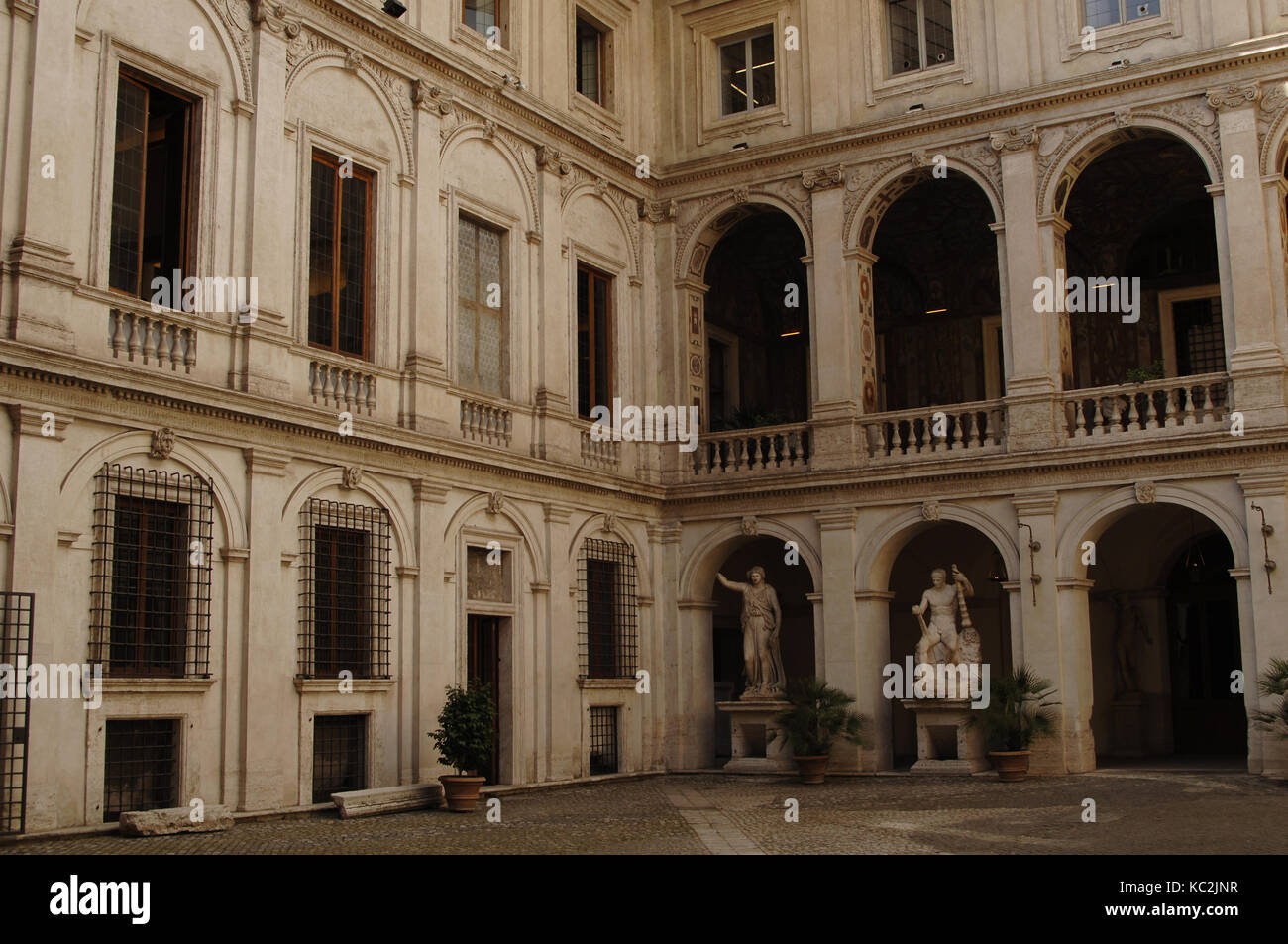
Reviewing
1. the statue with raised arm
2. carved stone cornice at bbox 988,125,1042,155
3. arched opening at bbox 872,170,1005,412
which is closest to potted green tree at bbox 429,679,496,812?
the statue with raised arm

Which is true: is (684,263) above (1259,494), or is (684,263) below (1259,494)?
above

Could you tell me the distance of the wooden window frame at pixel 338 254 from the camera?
1655 centimetres

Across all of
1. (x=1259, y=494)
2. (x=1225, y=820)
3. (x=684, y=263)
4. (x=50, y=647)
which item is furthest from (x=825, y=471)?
(x=50, y=647)

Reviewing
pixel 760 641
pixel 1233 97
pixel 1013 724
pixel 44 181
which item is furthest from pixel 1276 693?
pixel 44 181

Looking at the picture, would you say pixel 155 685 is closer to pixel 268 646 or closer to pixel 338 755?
pixel 268 646

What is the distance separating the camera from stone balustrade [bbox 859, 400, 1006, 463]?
65.0 feet

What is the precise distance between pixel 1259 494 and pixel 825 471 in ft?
19.1

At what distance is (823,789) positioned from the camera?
714 inches

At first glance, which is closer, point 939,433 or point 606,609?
point 939,433

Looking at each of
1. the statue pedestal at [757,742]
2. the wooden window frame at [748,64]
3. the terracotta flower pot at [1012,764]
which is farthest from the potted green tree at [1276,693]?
the wooden window frame at [748,64]

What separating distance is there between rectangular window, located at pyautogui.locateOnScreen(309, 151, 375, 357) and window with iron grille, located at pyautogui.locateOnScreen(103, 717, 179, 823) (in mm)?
4761

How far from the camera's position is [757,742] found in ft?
69.0

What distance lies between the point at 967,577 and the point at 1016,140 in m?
7.09

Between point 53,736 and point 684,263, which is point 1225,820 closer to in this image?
point 53,736
